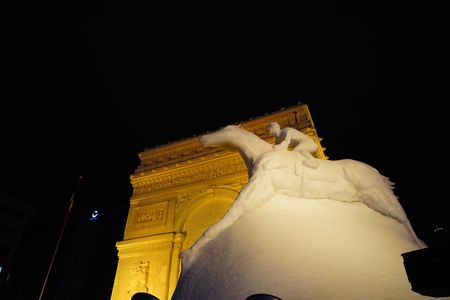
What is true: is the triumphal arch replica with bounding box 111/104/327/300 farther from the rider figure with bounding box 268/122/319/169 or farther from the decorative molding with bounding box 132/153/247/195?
the rider figure with bounding box 268/122/319/169

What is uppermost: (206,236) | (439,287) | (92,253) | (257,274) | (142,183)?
(142,183)

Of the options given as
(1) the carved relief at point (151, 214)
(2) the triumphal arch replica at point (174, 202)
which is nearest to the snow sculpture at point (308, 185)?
(2) the triumphal arch replica at point (174, 202)

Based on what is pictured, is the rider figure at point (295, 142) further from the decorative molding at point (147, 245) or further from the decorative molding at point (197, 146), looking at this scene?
the decorative molding at point (147, 245)

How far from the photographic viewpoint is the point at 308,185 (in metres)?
3.55

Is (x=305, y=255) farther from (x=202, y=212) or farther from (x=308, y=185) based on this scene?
(x=202, y=212)

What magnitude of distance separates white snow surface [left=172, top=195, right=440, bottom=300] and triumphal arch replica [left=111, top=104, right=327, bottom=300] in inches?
271

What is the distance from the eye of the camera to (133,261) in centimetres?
1047

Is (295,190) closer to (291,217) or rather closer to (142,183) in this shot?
(291,217)

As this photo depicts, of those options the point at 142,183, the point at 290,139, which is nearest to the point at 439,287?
the point at 290,139

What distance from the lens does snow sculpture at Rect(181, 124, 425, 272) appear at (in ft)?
11.1

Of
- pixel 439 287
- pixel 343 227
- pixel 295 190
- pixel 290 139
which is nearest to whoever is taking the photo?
pixel 439 287

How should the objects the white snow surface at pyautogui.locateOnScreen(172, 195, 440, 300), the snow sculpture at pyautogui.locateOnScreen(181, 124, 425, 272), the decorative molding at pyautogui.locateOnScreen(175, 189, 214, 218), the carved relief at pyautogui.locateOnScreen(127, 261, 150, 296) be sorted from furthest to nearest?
the decorative molding at pyautogui.locateOnScreen(175, 189, 214, 218), the carved relief at pyautogui.locateOnScreen(127, 261, 150, 296), the snow sculpture at pyautogui.locateOnScreen(181, 124, 425, 272), the white snow surface at pyautogui.locateOnScreen(172, 195, 440, 300)

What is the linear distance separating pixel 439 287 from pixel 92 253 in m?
18.0

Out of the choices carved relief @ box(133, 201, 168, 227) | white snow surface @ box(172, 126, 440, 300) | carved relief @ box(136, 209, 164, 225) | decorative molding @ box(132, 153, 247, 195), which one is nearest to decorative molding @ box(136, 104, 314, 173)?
decorative molding @ box(132, 153, 247, 195)
